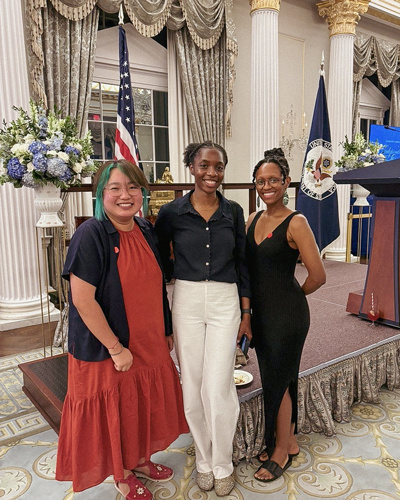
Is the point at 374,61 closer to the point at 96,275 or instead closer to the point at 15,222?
the point at 15,222

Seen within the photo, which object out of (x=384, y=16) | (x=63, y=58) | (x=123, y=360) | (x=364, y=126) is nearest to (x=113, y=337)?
(x=123, y=360)

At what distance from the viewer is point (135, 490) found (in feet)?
6.00

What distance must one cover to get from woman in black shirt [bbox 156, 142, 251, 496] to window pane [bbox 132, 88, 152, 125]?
417 centimetres

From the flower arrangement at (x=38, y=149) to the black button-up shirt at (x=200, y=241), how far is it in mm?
1419

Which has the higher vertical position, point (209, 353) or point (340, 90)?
point (340, 90)

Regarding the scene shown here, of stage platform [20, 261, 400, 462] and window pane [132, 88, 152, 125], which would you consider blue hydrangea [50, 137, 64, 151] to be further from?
window pane [132, 88, 152, 125]

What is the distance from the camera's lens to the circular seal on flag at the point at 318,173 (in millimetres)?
5457

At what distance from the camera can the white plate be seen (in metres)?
2.27

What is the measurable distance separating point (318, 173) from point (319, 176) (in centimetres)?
4

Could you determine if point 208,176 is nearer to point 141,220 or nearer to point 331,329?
point 141,220

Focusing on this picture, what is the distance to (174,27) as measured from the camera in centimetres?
516

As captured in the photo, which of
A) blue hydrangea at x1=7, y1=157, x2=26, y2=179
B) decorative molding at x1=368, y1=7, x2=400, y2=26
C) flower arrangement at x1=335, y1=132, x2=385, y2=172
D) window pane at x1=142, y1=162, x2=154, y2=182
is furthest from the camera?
decorative molding at x1=368, y1=7, x2=400, y2=26

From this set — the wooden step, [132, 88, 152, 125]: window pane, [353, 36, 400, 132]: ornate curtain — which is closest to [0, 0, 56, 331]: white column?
the wooden step

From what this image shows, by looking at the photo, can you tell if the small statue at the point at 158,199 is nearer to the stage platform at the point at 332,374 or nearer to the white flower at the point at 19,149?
the white flower at the point at 19,149
